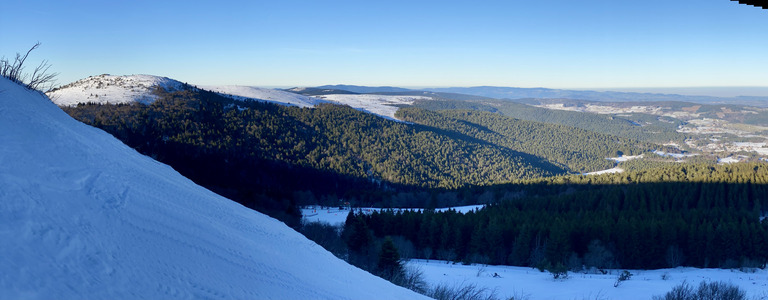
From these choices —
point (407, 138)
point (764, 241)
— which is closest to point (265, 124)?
point (407, 138)

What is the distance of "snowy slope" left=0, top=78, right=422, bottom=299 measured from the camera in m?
3.74

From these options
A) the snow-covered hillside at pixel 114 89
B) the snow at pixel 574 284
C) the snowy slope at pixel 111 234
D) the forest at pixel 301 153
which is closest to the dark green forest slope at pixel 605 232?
the snow at pixel 574 284

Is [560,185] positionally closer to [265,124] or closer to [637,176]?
[637,176]

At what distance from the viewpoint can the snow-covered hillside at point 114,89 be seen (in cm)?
8962

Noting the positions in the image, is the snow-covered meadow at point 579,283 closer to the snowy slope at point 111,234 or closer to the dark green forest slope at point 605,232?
the dark green forest slope at point 605,232

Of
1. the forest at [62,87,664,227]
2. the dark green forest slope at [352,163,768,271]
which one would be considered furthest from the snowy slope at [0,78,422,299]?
the forest at [62,87,664,227]

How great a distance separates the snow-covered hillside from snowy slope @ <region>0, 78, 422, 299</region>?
96164 mm

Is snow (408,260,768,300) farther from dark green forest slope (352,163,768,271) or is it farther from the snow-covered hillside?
the snow-covered hillside

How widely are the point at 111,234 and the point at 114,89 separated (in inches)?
4602

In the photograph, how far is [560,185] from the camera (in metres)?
82.3

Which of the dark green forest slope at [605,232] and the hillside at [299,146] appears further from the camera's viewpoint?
the hillside at [299,146]

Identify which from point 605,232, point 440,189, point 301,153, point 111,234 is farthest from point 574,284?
point 301,153

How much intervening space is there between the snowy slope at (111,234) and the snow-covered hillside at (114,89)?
96.2 meters

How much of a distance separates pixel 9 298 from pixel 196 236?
260 centimetres
